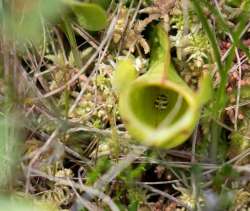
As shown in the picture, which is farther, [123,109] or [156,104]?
[156,104]

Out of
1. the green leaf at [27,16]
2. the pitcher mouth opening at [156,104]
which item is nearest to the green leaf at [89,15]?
the green leaf at [27,16]

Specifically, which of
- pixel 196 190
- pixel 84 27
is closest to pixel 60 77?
pixel 84 27

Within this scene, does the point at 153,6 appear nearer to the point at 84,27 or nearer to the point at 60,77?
the point at 84,27

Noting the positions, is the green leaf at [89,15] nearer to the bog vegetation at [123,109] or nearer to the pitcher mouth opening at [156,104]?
the bog vegetation at [123,109]

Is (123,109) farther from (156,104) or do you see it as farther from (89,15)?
(89,15)

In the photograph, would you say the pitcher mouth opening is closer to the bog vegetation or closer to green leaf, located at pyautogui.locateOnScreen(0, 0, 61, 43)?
the bog vegetation

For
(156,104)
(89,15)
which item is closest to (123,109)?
(156,104)

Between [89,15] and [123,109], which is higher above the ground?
[89,15]

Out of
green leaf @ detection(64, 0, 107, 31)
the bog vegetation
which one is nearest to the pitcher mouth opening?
the bog vegetation

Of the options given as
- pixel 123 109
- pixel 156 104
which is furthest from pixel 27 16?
pixel 156 104
